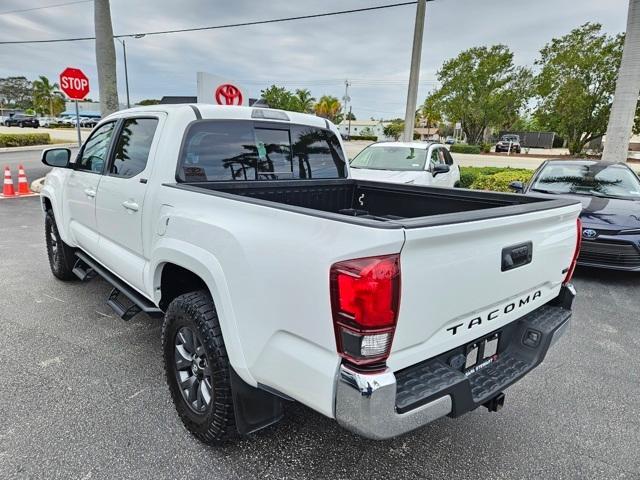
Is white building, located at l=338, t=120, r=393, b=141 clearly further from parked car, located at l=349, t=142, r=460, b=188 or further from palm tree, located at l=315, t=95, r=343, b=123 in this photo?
parked car, located at l=349, t=142, r=460, b=188

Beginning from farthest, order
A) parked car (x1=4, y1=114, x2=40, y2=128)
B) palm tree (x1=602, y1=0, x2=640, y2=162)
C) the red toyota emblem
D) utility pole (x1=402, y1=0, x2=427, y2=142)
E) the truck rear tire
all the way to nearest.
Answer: parked car (x1=4, y1=114, x2=40, y2=128) < utility pole (x1=402, y1=0, x2=427, y2=142) < the red toyota emblem < palm tree (x1=602, y1=0, x2=640, y2=162) < the truck rear tire

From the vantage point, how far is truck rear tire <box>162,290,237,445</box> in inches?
86.1

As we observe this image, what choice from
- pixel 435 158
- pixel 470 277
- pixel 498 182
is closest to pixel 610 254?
pixel 470 277

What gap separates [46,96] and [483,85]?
80.5 metres

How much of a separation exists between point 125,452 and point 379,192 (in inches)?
102

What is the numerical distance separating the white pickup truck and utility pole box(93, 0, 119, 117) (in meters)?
9.24

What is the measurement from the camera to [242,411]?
2.13 m

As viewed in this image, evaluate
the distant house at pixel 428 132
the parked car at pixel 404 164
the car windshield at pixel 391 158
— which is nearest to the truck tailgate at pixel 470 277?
the parked car at pixel 404 164

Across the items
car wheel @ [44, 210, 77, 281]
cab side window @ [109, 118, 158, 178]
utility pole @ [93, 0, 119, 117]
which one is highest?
utility pole @ [93, 0, 119, 117]

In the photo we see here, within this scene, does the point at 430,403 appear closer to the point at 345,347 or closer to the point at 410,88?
the point at 345,347

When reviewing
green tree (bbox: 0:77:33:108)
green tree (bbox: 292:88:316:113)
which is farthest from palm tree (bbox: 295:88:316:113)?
green tree (bbox: 0:77:33:108)

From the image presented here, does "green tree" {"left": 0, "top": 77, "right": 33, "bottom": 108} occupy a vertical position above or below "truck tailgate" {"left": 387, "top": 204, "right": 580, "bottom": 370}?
above

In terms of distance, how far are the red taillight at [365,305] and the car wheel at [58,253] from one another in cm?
408

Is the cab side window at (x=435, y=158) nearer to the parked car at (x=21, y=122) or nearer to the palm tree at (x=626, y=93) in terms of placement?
the palm tree at (x=626, y=93)
